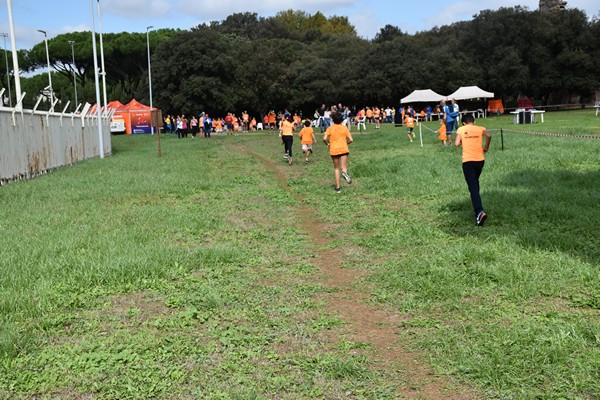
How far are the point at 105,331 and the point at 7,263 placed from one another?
2341 mm

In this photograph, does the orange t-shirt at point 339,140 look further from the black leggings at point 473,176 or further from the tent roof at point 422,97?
the tent roof at point 422,97

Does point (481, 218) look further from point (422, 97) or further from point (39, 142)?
point (422, 97)

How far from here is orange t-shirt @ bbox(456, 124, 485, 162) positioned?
8812 millimetres

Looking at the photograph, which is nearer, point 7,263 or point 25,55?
point 7,263

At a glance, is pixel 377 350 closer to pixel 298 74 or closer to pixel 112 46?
pixel 298 74

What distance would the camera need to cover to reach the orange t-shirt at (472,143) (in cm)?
881

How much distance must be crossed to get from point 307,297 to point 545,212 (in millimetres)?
4767

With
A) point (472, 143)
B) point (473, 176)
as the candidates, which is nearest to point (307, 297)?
point (473, 176)

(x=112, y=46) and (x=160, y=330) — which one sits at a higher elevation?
(x=112, y=46)

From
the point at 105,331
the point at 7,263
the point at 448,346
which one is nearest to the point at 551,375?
the point at 448,346

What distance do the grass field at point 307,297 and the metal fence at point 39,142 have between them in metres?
5.19

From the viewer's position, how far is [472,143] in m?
8.86

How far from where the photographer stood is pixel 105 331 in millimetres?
4848

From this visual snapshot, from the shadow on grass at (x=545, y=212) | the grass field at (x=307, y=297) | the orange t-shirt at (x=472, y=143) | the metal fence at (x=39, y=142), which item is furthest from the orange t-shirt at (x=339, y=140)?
the metal fence at (x=39, y=142)
